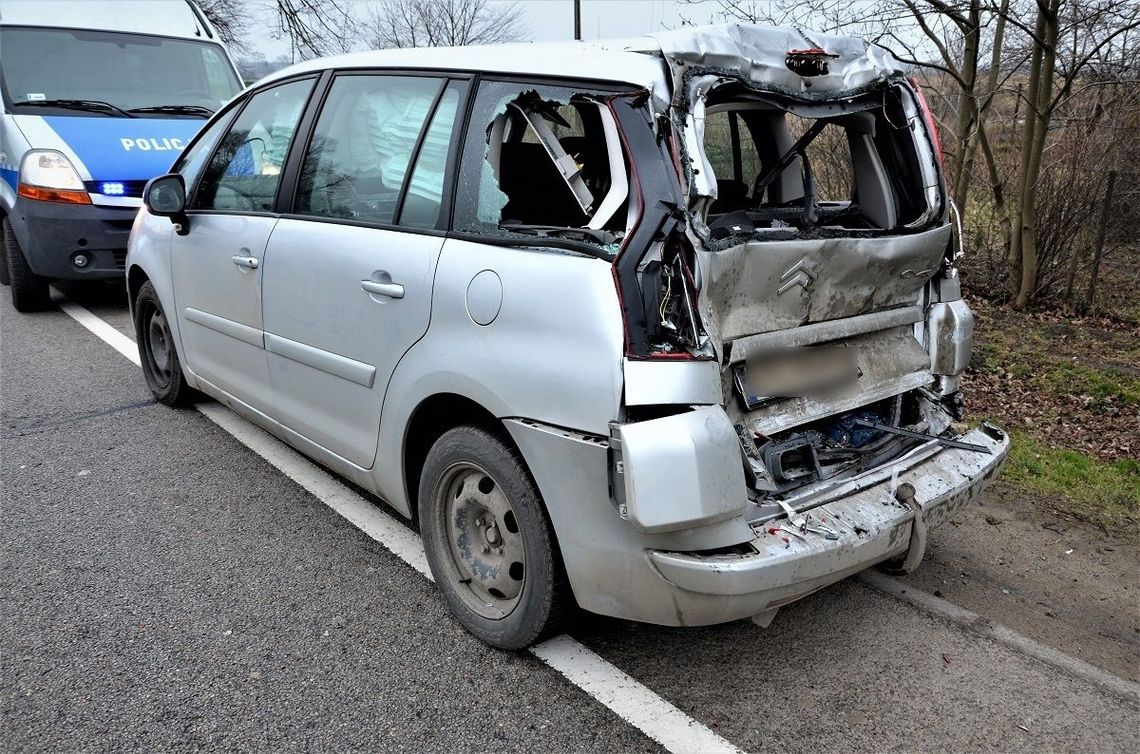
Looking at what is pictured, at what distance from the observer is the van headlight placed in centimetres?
712

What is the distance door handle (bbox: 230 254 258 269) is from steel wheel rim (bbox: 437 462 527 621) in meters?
1.52

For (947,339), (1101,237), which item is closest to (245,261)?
(947,339)

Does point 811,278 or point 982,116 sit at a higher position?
point 982,116

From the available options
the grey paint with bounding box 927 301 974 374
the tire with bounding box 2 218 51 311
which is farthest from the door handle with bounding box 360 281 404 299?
the tire with bounding box 2 218 51 311

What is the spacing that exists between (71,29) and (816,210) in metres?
7.44

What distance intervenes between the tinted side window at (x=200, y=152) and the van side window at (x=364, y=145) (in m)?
1.06

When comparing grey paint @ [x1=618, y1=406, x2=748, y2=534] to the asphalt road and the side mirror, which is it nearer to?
the asphalt road

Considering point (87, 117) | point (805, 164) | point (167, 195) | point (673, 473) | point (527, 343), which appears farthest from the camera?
point (87, 117)

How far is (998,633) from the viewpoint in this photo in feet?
10.0

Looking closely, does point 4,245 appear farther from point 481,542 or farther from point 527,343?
point 527,343

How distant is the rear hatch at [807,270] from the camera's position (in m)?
2.53

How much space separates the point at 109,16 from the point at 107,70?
0.62 meters

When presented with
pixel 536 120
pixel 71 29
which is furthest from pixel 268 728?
pixel 71 29

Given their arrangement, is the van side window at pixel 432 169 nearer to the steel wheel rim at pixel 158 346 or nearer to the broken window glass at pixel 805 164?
the broken window glass at pixel 805 164
